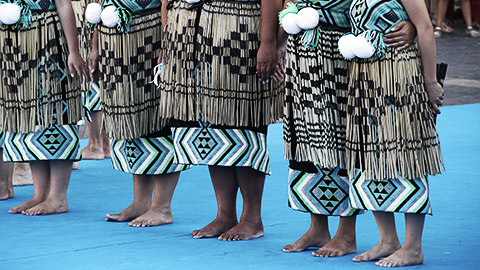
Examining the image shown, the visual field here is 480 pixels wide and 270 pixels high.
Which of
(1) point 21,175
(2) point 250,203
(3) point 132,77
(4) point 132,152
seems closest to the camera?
(2) point 250,203

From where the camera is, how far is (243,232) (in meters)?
4.39

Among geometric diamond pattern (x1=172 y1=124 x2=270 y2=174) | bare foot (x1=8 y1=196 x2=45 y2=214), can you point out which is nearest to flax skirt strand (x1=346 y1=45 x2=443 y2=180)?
geometric diamond pattern (x1=172 y1=124 x2=270 y2=174)

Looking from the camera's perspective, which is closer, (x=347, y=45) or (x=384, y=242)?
(x=347, y=45)

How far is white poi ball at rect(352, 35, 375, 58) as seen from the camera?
370 cm

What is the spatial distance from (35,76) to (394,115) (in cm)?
210

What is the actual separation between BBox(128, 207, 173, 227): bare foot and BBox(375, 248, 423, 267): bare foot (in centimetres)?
134

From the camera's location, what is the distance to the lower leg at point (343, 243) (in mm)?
4047

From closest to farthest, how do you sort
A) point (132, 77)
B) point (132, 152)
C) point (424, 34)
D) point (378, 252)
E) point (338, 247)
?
point (424, 34) → point (378, 252) → point (338, 247) → point (132, 77) → point (132, 152)

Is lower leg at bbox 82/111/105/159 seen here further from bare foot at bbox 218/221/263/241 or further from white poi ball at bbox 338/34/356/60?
white poi ball at bbox 338/34/356/60

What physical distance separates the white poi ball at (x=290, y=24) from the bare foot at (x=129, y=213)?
4.73ft

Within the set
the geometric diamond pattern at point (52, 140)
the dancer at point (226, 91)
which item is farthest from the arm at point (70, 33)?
the dancer at point (226, 91)

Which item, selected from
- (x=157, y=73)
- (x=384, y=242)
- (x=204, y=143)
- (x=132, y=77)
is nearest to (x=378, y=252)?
(x=384, y=242)

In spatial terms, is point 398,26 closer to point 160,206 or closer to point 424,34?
point 424,34

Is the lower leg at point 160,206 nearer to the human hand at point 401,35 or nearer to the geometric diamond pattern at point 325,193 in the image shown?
the geometric diamond pattern at point 325,193
